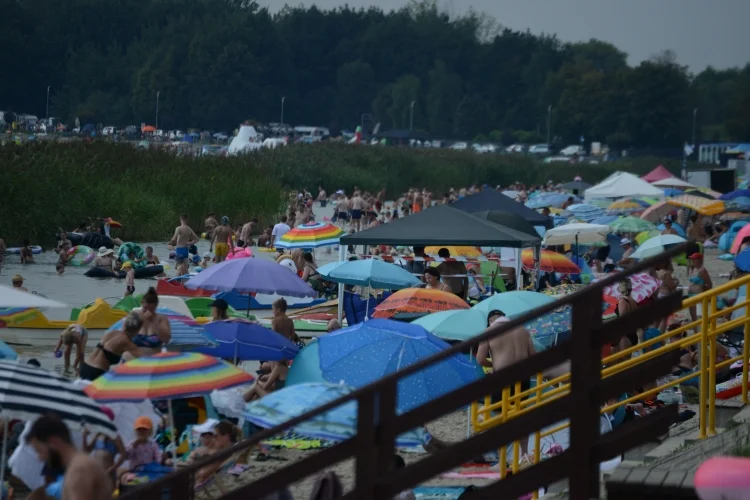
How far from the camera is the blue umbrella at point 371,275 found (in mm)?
13578

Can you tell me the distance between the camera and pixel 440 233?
15.3 m

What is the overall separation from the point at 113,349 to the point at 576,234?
1294 centimetres

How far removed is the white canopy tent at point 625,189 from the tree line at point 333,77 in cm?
5842

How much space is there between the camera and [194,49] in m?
97.2

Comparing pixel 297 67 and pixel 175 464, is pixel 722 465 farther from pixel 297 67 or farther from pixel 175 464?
pixel 297 67

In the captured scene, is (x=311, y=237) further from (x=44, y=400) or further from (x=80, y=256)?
(x=44, y=400)

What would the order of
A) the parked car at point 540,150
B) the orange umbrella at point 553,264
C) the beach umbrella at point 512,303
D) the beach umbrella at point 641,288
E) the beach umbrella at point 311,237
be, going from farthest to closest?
1. the parked car at point 540,150
2. the beach umbrella at point 311,237
3. the orange umbrella at point 553,264
4. the beach umbrella at point 641,288
5. the beach umbrella at point 512,303

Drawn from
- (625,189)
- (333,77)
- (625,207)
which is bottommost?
(625,207)

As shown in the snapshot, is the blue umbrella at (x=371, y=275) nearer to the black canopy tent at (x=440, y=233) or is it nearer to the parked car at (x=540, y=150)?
the black canopy tent at (x=440, y=233)

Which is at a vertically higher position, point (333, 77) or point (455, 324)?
point (333, 77)

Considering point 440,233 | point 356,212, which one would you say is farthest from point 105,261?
point 356,212

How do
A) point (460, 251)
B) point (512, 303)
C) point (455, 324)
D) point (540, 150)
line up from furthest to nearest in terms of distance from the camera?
point (540, 150)
point (460, 251)
point (512, 303)
point (455, 324)

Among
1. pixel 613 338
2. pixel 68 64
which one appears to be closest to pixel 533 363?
pixel 613 338

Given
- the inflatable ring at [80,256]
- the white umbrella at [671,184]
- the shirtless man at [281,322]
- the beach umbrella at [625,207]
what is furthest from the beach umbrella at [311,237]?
the white umbrella at [671,184]
